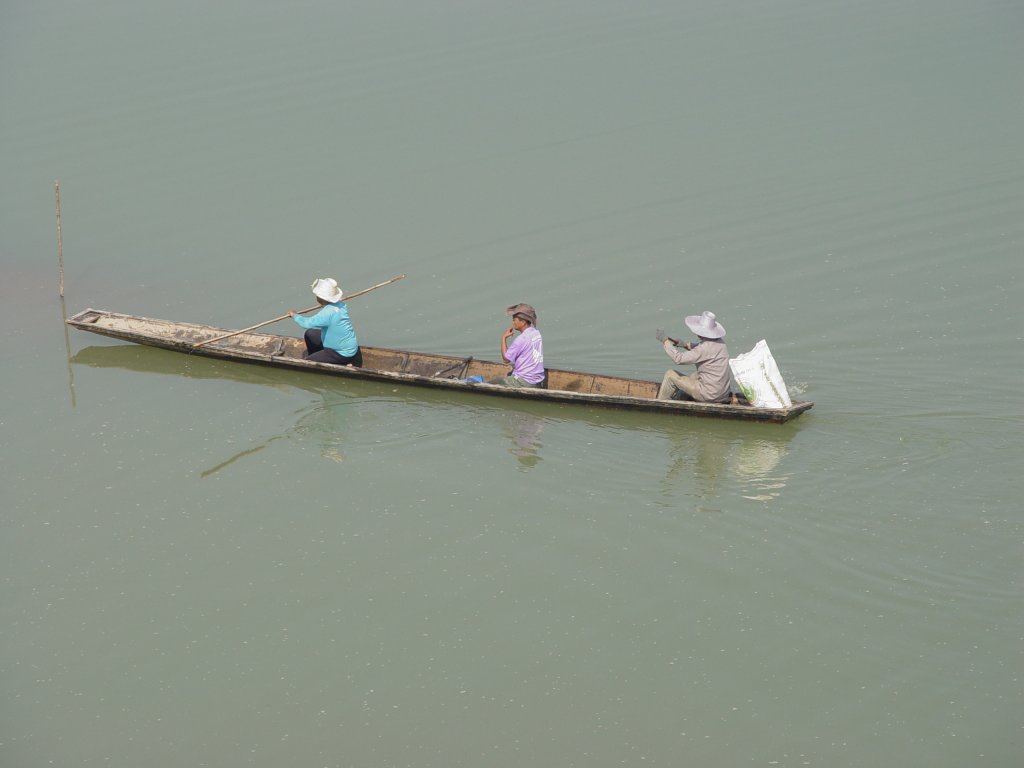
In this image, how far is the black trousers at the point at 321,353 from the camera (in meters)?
11.3

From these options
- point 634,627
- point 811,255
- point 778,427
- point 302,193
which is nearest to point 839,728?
point 634,627

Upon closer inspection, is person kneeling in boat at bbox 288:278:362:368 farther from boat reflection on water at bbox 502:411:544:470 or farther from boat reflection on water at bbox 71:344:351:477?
boat reflection on water at bbox 502:411:544:470

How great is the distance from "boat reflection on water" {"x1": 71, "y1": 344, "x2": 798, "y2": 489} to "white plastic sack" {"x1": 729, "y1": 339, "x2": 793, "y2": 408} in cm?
29

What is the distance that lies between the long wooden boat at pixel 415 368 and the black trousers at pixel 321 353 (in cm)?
12

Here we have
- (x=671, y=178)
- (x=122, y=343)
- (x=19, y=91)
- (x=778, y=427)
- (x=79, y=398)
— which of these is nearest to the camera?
(x=778, y=427)

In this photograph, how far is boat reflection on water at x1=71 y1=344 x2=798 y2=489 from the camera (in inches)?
377

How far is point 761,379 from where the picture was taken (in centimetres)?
1011

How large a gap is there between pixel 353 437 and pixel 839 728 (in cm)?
507

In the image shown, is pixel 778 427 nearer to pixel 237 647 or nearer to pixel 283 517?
pixel 283 517

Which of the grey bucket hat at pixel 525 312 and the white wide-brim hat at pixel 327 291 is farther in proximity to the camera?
the white wide-brim hat at pixel 327 291

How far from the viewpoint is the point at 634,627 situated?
7840 mm

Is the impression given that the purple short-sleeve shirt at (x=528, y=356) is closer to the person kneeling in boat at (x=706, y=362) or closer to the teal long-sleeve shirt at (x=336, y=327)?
the person kneeling in boat at (x=706, y=362)

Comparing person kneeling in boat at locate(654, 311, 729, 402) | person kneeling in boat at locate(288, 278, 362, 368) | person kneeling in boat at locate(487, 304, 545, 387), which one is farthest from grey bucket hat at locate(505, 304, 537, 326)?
person kneeling in boat at locate(288, 278, 362, 368)

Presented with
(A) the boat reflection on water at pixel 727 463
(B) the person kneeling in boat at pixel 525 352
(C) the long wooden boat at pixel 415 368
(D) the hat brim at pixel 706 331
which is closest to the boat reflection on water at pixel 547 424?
(A) the boat reflection on water at pixel 727 463
